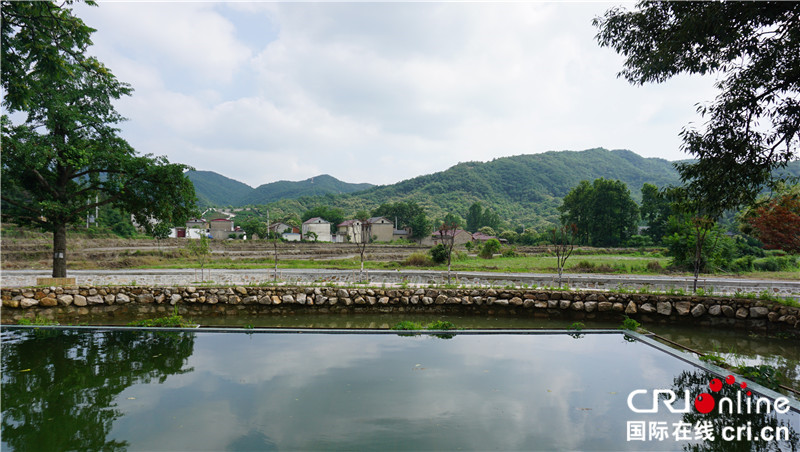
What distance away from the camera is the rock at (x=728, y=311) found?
29.6 ft

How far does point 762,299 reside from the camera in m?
9.10

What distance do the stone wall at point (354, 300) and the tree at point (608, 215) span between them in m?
40.2

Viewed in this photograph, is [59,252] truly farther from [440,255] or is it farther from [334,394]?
[440,255]

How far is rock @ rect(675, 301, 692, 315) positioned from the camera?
30.5ft

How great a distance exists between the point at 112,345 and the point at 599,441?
642 centimetres

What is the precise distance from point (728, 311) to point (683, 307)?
2.93ft

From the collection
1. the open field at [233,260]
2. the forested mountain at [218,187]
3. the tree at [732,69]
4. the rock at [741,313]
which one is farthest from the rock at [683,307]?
the forested mountain at [218,187]

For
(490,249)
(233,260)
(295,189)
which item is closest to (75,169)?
(233,260)

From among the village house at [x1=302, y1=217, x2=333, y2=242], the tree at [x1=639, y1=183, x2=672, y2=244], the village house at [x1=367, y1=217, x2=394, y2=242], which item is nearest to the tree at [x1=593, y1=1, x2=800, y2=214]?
the tree at [x1=639, y1=183, x2=672, y2=244]

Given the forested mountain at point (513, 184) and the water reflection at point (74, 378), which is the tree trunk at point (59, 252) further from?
the forested mountain at point (513, 184)

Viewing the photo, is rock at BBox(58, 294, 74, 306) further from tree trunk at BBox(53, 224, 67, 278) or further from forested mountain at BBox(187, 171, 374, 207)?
forested mountain at BBox(187, 171, 374, 207)

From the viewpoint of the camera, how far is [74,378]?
4316 mm

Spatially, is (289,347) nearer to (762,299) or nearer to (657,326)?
(657,326)

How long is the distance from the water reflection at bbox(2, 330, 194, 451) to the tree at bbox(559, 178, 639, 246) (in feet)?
158
